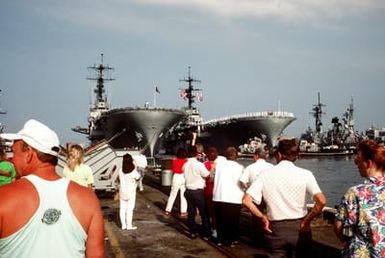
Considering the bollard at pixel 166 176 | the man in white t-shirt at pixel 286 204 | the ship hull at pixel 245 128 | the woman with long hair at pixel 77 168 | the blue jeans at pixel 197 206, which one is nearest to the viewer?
the man in white t-shirt at pixel 286 204

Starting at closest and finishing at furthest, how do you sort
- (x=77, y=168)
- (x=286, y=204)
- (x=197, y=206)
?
(x=286, y=204) < (x=77, y=168) < (x=197, y=206)

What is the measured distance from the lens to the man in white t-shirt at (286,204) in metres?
4.11

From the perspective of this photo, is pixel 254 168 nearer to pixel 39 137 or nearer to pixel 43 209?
pixel 39 137

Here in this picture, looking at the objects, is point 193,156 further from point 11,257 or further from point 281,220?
point 11,257

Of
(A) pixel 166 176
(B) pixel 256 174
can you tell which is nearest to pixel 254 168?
(B) pixel 256 174

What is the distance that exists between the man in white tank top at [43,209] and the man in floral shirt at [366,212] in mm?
1733

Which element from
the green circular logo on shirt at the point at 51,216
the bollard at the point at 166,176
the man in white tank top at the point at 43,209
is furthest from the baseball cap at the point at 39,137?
the bollard at the point at 166,176

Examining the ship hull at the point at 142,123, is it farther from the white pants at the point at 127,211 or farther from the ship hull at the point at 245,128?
the white pants at the point at 127,211

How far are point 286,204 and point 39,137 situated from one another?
244 cm

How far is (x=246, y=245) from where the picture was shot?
25.8 ft

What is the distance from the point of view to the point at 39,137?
2.56 metres

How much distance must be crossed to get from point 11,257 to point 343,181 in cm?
4116

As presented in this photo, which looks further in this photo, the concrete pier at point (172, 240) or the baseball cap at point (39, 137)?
the concrete pier at point (172, 240)

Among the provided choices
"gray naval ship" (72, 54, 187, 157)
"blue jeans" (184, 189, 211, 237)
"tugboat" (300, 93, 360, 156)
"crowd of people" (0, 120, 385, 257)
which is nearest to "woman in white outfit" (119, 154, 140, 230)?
"blue jeans" (184, 189, 211, 237)
